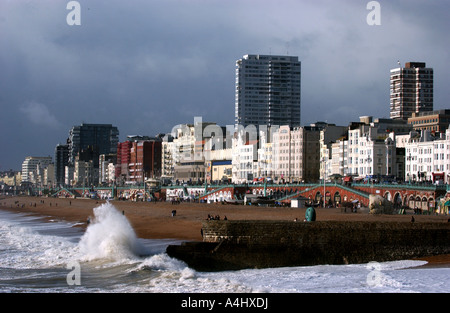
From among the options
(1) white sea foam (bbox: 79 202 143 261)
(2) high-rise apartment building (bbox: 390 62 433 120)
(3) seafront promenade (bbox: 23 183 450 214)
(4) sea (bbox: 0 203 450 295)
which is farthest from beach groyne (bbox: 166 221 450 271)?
(2) high-rise apartment building (bbox: 390 62 433 120)

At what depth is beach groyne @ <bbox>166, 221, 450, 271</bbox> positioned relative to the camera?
2881 centimetres

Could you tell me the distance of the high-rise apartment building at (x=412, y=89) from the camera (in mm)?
186875

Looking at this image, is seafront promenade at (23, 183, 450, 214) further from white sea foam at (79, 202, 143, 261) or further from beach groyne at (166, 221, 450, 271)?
white sea foam at (79, 202, 143, 261)

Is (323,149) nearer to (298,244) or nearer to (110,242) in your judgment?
(110,242)

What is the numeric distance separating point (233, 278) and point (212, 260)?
2392 mm

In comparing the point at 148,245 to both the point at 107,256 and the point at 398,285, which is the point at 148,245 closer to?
the point at 107,256

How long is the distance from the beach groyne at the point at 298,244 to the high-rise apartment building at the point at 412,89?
160m

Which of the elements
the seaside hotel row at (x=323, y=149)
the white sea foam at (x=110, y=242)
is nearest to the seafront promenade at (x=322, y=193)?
the seaside hotel row at (x=323, y=149)

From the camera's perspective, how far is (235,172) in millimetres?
140250

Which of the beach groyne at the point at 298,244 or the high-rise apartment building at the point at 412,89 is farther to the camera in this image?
the high-rise apartment building at the point at 412,89

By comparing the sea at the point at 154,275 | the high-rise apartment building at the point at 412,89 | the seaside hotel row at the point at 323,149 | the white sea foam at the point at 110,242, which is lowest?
the sea at the point at 154,275

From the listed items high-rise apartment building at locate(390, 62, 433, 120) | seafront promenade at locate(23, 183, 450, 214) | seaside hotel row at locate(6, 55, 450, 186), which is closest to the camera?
seafront promenade at locate(23, 183, 450, 214)

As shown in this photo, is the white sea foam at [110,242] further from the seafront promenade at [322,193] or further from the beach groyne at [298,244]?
the seafront promenade at [322,193]

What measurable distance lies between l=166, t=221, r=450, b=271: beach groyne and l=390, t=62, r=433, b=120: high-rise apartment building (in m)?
160
